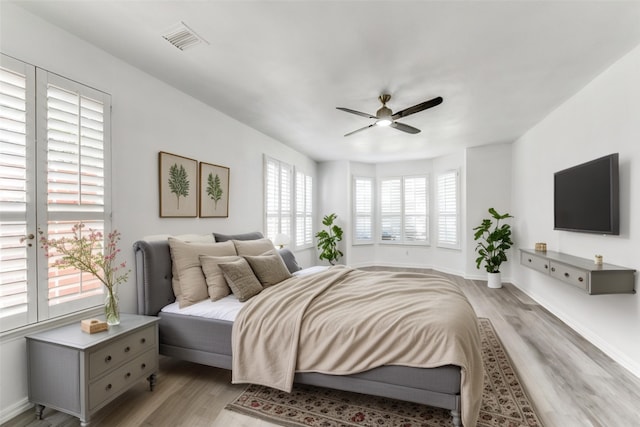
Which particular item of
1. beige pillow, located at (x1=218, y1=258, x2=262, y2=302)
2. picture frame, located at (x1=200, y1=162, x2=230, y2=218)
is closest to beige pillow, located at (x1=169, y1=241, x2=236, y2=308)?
beige pillow, located at (x1=218, y1=258, x2=262, y2=302)

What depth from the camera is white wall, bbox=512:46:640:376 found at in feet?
8.53

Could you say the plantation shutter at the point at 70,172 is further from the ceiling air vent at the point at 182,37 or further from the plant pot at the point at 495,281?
the plant pot at the point at 495,281

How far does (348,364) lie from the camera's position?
6.50 feet

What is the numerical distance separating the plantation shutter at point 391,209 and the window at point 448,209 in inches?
38.2

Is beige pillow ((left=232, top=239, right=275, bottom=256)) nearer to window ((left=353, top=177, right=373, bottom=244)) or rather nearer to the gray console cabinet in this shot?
the gray console cabinet

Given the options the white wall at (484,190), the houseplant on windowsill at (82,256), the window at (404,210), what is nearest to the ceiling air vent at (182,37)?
the houseplant on windowsill at (82,256)

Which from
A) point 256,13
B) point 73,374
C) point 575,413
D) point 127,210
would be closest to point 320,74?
point 256,13

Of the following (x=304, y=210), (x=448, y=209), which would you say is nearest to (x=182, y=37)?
(x=304, y=210)

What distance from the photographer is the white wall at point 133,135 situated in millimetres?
1992

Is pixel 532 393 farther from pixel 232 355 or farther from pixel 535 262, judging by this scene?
pixel 232 355

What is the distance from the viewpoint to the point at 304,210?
6.62m

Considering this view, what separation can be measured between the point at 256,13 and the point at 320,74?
0.98m

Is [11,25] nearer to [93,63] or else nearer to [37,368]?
[93,63]

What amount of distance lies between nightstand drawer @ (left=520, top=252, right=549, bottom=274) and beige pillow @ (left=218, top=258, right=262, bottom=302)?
11.0 ft
